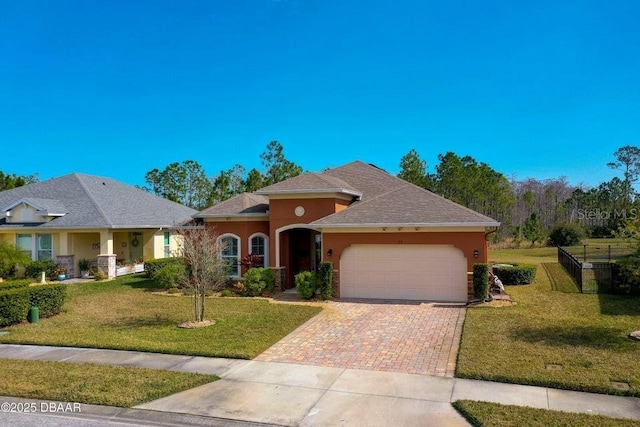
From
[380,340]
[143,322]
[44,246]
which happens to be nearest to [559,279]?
[380,340]

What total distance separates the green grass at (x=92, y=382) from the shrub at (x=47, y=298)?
4974mm

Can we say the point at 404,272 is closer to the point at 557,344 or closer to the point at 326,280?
the point at 326,280

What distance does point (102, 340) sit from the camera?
10.9 metres

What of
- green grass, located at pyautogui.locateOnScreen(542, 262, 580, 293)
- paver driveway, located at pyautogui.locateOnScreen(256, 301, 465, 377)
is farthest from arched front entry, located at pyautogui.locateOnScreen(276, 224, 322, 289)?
green grass, located at pyautogui.locateOnScreen(542, 262, 580, 293)

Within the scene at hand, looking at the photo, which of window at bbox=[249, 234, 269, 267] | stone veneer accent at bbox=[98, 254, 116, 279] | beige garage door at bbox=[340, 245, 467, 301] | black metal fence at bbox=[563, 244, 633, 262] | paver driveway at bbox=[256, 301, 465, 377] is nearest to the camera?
paver driveway at bbox=[256, 301, 465, 377]

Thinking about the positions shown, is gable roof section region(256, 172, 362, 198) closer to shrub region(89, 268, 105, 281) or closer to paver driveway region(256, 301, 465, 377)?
paver driveway region(256, 301, 465, 377)

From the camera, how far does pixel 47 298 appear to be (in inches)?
549

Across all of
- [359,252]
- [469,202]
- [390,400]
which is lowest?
[390,400]

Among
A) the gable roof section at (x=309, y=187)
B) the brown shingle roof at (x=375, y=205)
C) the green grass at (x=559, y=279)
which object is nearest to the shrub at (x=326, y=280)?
the brown shingle roof at (x=375, y=205)

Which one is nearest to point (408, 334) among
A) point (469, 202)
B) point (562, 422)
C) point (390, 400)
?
point (390, 400)

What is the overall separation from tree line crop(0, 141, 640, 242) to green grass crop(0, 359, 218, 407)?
110ft

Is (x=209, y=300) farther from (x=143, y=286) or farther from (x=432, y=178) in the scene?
(x=432, y=178)

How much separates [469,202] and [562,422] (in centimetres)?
4191

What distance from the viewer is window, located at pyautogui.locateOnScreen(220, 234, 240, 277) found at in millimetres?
20464
